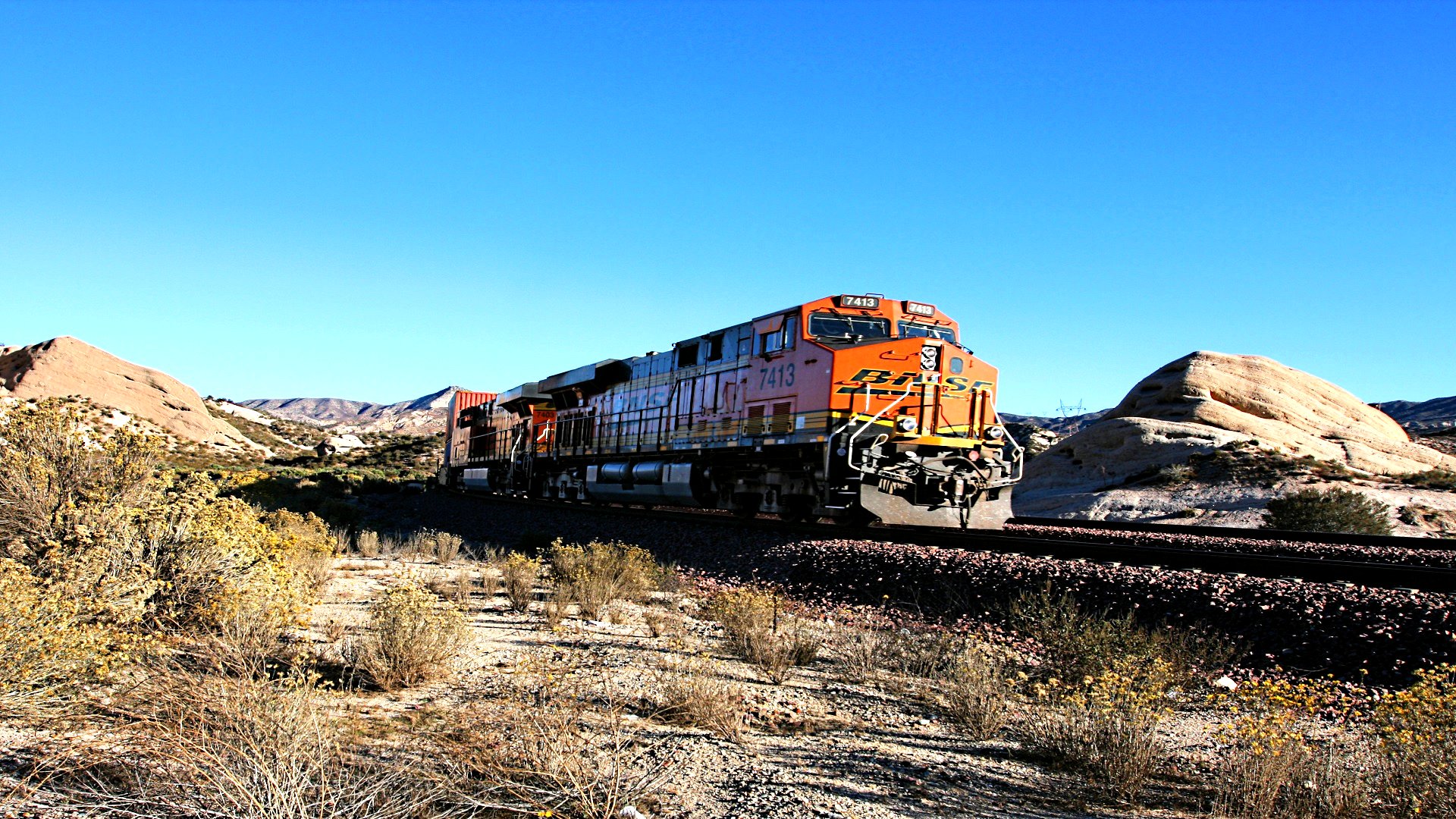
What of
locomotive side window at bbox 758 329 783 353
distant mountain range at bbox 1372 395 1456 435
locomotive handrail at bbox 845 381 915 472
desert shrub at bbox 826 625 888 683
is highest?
distant mountain range at bbox 1372 395 1456 435

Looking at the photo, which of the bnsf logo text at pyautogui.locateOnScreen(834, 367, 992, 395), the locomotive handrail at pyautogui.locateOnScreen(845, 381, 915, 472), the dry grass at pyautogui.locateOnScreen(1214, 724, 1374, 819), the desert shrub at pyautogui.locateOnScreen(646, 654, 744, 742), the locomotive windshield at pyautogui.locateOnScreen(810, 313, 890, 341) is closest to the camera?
the dry grass at pyautogui.locateOnScreen(1214, 724, 1374, 819)

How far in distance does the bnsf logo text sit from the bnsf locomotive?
20mm

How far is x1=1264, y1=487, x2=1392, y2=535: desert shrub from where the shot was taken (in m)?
19.5

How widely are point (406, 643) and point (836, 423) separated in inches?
344

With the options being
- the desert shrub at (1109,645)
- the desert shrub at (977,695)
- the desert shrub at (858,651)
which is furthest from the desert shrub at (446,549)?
the desert shrub at (977,695)

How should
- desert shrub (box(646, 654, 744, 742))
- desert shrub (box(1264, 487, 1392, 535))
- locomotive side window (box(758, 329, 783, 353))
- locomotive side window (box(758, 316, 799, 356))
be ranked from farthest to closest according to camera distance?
desert shrub (box(1264, 487, 1392, 535)) < locomotive side window (box(758, 329, 783, 353)) < locomotive side window (box(758, 316, 799, 356)) < desert shrub (box(646, 654, 744, 742))

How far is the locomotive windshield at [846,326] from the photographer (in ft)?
50.6

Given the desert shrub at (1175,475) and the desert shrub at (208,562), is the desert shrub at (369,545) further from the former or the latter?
the desert shrub at (1175,475)

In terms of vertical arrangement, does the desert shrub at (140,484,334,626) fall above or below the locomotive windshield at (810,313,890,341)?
below

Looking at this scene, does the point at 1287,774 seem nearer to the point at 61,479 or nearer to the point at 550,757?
the point at 550,757

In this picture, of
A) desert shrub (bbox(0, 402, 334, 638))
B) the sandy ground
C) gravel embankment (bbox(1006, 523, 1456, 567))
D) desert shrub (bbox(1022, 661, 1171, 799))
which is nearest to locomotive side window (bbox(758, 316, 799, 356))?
gravel embankment (bbox(1006, 523, 1456, 567))

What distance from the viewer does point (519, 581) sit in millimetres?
11125

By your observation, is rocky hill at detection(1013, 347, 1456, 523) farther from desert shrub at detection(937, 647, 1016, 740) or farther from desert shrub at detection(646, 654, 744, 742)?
desert shrub at detection(646, 654, 744, 742)

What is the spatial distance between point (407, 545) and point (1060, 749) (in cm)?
1482
